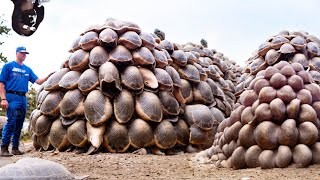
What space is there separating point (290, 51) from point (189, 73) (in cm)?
109

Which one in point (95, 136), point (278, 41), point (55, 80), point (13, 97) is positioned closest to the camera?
point (95, 136)

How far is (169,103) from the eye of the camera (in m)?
4.58

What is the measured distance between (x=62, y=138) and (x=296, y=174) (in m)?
2.47

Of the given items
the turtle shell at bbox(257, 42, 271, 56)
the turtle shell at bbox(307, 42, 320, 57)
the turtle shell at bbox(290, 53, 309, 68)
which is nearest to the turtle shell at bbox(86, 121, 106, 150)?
the turtle shell at bbox(257, 42, 271, 56)

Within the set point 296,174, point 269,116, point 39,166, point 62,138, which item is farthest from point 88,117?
point 296,174

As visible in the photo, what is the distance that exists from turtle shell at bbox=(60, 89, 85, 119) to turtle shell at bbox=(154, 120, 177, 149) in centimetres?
75

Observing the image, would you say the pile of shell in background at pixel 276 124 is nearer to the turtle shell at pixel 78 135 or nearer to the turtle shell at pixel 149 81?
the turtle shell at pixel 149 81

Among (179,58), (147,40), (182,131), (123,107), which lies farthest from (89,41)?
(182,131)

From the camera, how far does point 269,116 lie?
3.07m

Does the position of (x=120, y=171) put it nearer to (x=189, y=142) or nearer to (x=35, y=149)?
(x=189, y=142)

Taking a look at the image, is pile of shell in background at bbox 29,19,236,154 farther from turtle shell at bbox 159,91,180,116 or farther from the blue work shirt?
the blue work shirt

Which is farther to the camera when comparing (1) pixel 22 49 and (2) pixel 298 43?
(1) pixel 22 49

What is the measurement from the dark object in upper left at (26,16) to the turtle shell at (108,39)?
102 centimetres

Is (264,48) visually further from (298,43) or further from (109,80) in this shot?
(109,80)
